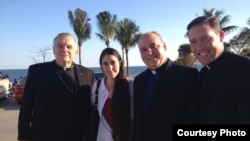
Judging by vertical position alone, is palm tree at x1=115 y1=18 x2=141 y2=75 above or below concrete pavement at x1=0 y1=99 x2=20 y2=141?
above

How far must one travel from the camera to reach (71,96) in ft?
15.3

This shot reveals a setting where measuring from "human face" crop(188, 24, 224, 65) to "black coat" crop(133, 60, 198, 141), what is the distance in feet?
1.28

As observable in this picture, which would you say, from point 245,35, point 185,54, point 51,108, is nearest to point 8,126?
point 51,108

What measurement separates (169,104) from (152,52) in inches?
25.8

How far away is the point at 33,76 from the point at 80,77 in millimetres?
606

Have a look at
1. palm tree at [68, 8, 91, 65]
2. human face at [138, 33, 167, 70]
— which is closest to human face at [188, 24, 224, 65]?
human face at [138, 33, 167, 70]

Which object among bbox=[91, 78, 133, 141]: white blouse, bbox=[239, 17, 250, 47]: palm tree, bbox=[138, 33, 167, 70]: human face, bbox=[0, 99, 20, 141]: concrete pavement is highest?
bbox=[239, 17, 250, 47]: palm tree

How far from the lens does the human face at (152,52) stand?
4.30 m

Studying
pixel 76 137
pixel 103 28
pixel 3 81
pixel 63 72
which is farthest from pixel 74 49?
pixel 103 28

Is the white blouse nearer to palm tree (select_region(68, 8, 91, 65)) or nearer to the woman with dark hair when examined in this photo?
the woman with dark hair

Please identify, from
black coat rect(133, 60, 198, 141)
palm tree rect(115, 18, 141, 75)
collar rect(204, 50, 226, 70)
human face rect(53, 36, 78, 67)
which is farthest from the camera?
palm tree rect(115, 18, 141, 75)

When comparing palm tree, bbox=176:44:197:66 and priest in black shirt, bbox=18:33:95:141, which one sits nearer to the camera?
priest in black shirt, bbox=18:33:95:141

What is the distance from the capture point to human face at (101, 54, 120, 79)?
4613 millimetres

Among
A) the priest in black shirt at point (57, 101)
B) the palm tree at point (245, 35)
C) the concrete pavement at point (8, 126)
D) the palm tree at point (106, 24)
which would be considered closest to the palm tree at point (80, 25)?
the palm tree at point (106, 24)
